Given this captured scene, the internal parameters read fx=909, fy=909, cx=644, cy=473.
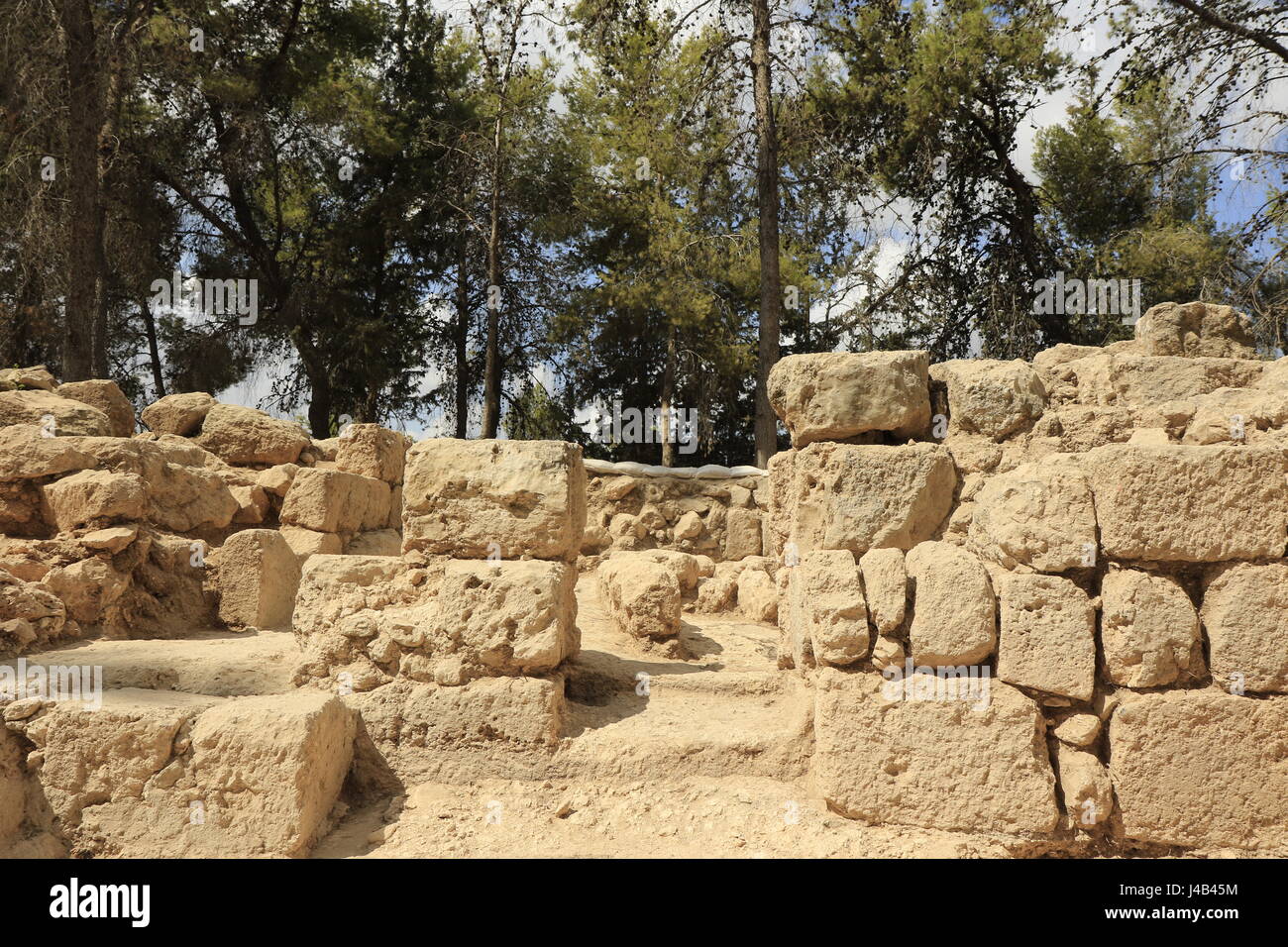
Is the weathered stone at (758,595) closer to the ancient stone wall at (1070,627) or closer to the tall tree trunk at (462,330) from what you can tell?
the ancient stone wall at (1070,627)

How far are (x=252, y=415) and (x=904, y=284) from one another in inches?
363

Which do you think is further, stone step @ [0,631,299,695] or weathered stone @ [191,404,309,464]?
weathered stone @ [191,404,309,464]

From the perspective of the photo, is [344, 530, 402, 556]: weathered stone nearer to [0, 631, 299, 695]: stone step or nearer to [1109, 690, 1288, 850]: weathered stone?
[0, 631, 299, 695]: stone step

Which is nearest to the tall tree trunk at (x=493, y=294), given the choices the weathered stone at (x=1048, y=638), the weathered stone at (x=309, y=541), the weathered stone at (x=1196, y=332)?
the weathered stone at (x=309, y=541)

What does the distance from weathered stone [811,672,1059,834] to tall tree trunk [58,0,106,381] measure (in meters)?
9.20

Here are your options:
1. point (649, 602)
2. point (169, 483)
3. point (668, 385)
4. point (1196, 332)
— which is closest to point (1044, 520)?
point (1196, 332)

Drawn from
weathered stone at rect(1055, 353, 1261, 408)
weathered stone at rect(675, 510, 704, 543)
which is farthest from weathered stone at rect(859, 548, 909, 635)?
weathered stone at rect(675, 510, 704, 543)

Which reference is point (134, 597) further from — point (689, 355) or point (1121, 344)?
point (689, 355)

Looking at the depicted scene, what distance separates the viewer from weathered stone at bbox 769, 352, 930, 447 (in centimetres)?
367

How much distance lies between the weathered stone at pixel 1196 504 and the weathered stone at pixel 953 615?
1.51 feet

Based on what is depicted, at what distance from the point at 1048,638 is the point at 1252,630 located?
64 cm

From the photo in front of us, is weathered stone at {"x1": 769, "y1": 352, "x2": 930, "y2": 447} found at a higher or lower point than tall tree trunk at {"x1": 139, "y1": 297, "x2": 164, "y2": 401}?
lower

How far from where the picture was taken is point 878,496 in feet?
11.7

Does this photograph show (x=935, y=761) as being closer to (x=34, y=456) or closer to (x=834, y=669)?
(x=834, y=669)
